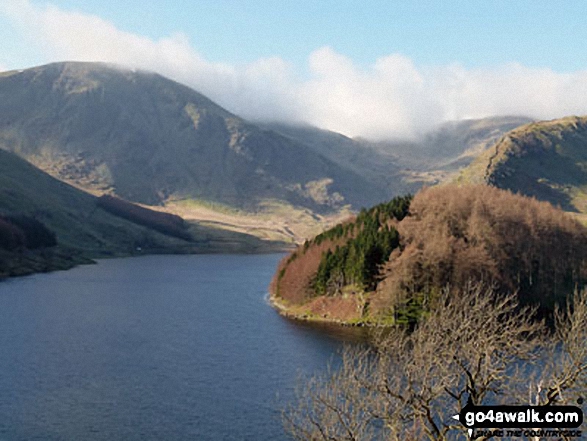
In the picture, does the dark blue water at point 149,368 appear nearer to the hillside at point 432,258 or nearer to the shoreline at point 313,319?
the shoreline at point 313,319

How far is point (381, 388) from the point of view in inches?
1399

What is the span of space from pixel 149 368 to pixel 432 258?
2575 inches

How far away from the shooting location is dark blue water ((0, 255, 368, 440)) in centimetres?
7438

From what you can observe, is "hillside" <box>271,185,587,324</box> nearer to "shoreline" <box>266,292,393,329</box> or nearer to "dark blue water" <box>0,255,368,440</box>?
"shoreline" <box>266,292,393,329</box>

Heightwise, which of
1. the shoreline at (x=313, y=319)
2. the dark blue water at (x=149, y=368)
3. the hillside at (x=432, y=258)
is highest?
the hillside at (x=432, y=258)

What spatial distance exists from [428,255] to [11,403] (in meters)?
87.5

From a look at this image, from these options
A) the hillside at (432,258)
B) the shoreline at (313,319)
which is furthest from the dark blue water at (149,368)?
the hillside at (432,258)

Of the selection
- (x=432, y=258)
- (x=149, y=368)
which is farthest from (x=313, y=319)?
(x=149, y=368)

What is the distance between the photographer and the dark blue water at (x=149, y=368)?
7438cm

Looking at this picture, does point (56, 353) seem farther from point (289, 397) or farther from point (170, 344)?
point (289, 397)

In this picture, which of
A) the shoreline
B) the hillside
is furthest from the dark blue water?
the hillside

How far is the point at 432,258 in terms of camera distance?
443 feet

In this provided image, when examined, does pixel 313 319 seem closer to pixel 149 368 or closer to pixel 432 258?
pixel 432 258

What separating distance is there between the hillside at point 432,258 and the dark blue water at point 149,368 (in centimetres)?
1412
